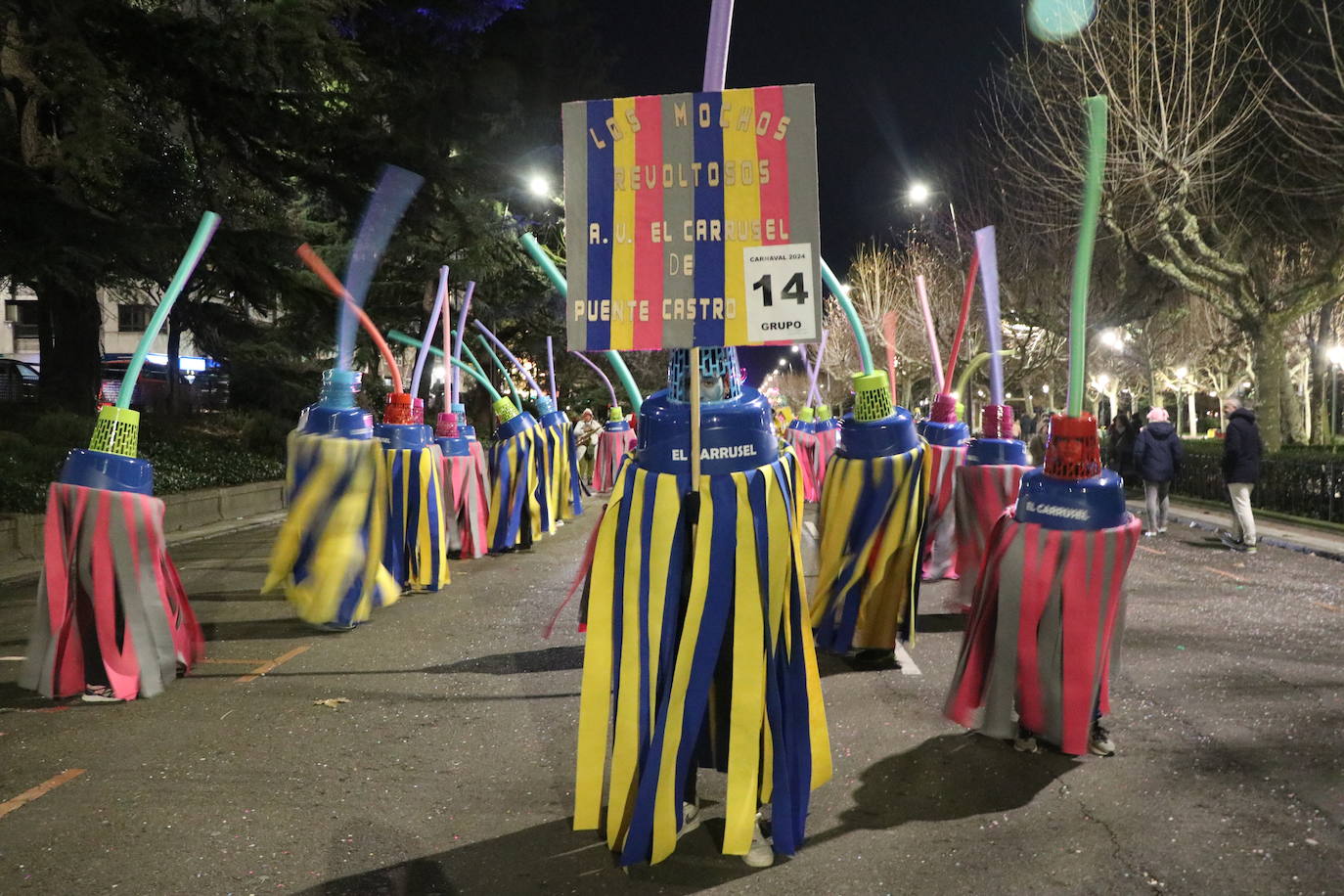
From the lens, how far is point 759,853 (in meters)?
3.43

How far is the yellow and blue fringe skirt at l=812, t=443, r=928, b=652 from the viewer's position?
597 cm

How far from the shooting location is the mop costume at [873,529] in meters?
5.97

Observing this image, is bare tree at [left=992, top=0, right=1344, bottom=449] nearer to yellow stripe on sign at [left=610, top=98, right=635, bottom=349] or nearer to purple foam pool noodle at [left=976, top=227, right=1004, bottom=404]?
purple foam pool noodle at [left=976, top=227, right=1004, bottom=404]

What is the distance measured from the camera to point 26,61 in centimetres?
1259

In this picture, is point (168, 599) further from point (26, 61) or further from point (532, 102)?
point (532, 102)

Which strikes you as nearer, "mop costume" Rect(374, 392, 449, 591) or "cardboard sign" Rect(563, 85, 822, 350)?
"cardboard sign" Rect(563, 85, 822, 350)

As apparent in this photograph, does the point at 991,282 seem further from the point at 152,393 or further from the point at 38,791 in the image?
the point at 152,393

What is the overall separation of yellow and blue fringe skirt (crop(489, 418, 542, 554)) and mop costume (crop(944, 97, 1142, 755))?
7.58 meters

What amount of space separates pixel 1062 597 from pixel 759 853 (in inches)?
68.6

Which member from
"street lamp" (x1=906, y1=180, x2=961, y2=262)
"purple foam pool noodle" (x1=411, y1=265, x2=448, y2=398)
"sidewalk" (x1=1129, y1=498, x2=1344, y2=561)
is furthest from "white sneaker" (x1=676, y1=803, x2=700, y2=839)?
"street lamp" (x1=906, y1=180, x2=961, y2=262)

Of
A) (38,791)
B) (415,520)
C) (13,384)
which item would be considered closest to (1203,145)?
(415,520)

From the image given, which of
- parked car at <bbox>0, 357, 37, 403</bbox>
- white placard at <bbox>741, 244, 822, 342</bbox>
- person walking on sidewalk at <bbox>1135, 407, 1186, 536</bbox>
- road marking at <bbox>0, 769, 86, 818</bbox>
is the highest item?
parked car at <bbox>0, 357, 37, 403</bbox>

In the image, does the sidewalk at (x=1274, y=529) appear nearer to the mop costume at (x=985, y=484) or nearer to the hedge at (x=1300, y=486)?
the hedge at (x=1300, y=486)

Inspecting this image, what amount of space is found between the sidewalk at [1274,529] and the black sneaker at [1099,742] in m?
7.67
